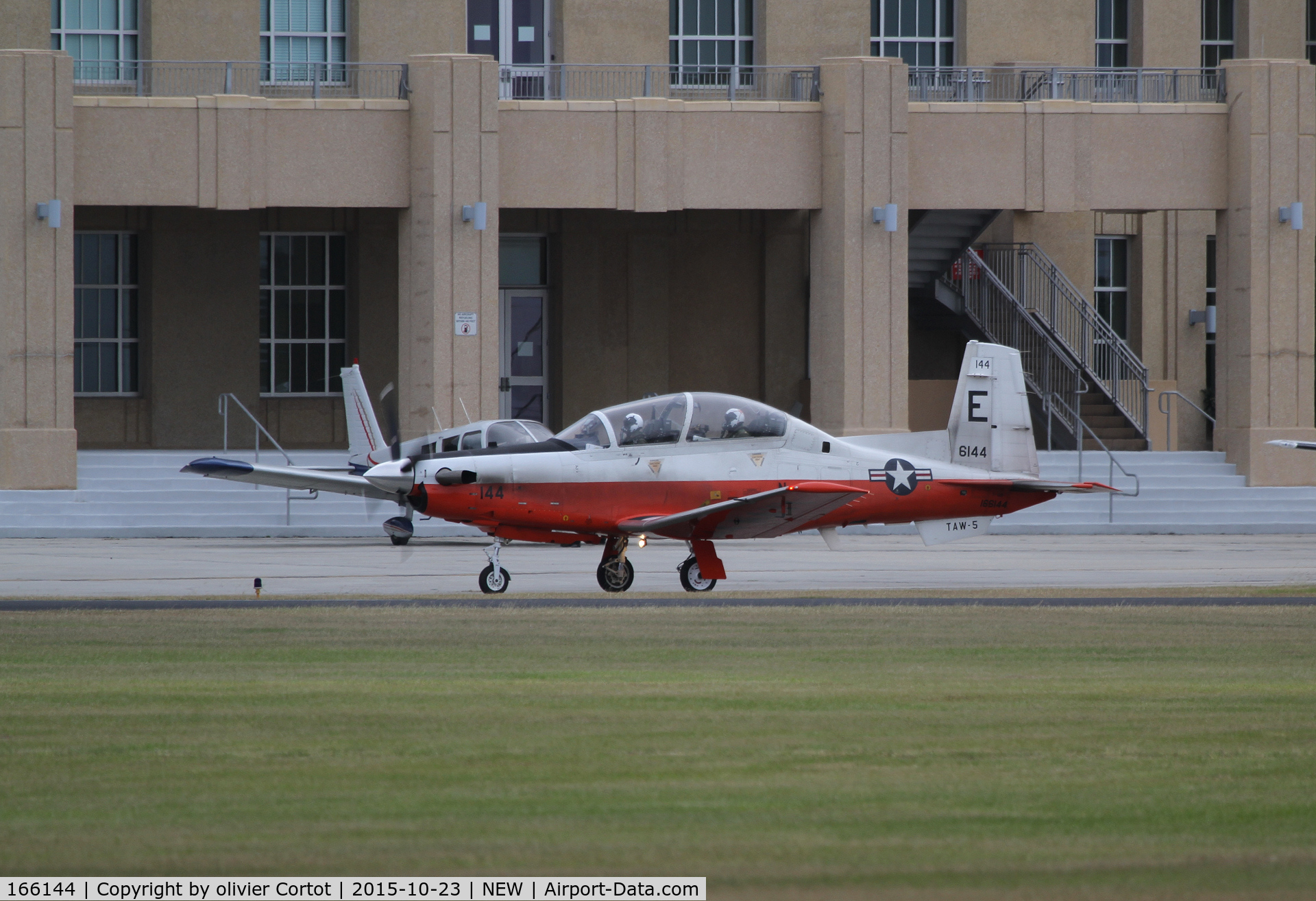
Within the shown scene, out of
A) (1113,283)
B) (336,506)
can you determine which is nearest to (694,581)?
(336,506)

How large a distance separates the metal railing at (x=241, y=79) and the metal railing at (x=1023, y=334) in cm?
1223

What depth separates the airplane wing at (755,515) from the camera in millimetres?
17078

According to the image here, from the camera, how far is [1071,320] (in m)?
34.9

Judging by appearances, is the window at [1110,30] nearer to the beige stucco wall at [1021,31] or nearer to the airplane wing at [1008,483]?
the beige stucco wall at [1021,31]

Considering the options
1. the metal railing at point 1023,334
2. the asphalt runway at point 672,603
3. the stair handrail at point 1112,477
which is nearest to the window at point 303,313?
the metal railing at point 1023,334

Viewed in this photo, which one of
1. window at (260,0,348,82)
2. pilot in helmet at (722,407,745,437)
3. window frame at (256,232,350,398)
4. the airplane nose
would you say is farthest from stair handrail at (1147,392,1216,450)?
the airplane nose

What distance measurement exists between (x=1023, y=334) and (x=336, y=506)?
1454 cm

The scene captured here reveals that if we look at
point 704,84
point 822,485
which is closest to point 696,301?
point 704,84

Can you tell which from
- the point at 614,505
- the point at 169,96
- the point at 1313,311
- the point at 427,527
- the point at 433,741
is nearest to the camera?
the point at 433,741

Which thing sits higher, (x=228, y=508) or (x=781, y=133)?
(x=781, y=133)

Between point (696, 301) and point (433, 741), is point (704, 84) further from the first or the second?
point (433, 741)

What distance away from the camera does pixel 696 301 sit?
35812 millimetres

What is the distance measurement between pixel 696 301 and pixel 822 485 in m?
18.8

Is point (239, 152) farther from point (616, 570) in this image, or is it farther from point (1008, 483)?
point (1008, 483)
